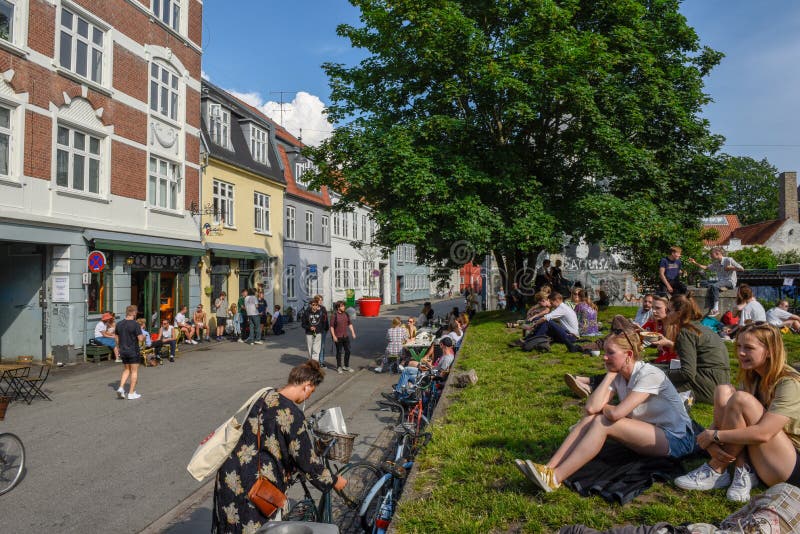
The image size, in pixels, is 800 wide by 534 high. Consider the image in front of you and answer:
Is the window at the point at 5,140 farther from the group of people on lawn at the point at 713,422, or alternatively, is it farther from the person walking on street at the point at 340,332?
the group of people on lawn at the point at 713,422

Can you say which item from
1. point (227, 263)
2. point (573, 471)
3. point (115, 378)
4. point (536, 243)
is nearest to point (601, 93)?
point (536, 243)

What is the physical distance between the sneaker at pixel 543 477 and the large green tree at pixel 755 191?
227ft

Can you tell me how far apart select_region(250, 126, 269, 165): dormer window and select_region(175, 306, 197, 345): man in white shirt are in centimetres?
1012

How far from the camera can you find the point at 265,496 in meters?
3.55

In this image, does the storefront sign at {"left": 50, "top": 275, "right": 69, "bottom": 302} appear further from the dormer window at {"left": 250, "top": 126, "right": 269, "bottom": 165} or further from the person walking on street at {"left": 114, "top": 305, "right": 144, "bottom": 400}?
the dormer window at {"left": 250, "top": 126, "right": 269, "bottom": 165}

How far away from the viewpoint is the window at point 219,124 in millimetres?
23817

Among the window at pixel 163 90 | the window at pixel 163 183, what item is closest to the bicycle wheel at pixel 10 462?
the window at pixel 163 183

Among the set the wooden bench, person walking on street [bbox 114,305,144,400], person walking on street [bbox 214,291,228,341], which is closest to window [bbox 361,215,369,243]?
person walking on street [bbox 214,291,228,341]

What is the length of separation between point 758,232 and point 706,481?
5847 centimetres

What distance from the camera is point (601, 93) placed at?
15062 millimetres

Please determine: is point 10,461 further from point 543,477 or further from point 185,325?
point 185,325

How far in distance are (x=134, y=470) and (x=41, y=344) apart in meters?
10.7

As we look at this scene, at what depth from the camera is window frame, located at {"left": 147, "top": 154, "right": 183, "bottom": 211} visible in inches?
765

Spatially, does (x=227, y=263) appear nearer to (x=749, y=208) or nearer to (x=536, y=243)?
(x=536, y=243)
